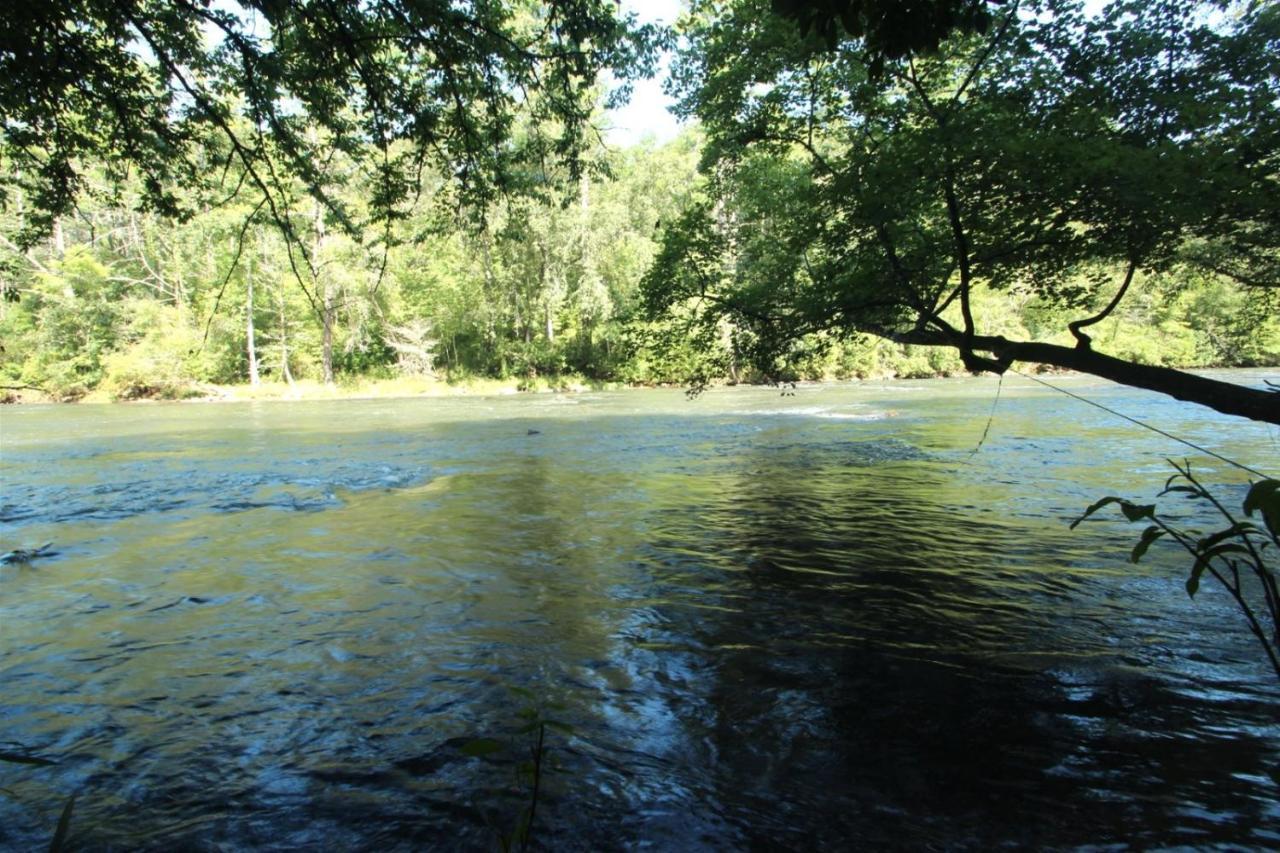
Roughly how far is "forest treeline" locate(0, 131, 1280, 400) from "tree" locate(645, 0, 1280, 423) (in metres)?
26.0

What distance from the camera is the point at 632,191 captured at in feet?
167

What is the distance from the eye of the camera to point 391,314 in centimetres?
4616

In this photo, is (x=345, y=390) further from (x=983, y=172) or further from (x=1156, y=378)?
(x=1156, y=378)

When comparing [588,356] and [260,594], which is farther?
[588,356]

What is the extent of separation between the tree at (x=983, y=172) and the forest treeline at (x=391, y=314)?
2596 centimetres

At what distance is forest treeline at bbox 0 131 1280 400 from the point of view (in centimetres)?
3934

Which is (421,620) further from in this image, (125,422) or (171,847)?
(125,422)

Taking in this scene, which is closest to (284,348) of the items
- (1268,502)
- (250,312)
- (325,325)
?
(250,312)

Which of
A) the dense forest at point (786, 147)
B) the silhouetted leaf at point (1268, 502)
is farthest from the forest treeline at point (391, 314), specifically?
the silhouetted leaf at point (1268, 502)

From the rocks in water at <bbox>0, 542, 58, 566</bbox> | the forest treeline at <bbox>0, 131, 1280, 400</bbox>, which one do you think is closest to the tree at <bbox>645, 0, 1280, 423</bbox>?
the rocks in water at <bbox>0, 542, 58, 566</bbox>

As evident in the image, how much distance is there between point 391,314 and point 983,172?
4333cm

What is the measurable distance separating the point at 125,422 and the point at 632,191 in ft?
113

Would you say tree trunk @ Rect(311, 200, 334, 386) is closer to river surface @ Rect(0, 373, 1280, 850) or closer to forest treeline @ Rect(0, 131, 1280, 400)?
forest treeline @ Rect(0, 131, 1280, 400)

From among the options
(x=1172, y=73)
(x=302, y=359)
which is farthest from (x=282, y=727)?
(x=302, y=359)
